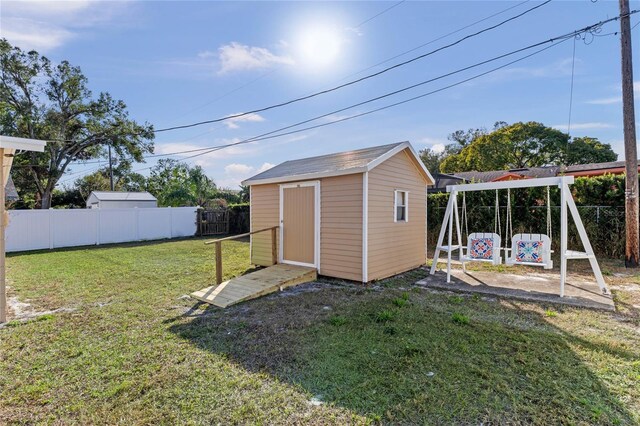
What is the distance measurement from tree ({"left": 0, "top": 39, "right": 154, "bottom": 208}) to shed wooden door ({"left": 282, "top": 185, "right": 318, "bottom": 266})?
1908cm

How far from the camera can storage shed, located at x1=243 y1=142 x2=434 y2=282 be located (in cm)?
600

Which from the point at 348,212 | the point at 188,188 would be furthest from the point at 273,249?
the point at 188,188

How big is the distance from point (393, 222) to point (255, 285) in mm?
3169

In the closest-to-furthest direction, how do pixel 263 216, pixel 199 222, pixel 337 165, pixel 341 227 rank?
1. pixel 341 227
2. pixel 337 165
3. pixel 263 216
4. pixel 199 222

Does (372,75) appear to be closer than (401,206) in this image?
No

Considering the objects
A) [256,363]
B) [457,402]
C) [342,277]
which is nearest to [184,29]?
[342,277]

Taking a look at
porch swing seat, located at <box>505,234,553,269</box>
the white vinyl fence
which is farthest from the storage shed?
the white vinyl fence

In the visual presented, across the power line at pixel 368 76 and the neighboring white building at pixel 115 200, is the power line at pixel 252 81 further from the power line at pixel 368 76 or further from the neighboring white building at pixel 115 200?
the neighboring white building at pixel 115 200

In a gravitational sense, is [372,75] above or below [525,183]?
above

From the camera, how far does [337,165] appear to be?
658cm

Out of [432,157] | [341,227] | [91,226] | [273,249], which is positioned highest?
[432,157]

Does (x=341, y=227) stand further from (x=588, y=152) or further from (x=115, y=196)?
(x=588, y=152)

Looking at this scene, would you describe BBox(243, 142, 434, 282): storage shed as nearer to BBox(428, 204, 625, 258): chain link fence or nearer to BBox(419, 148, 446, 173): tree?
BBox(428, 204, 625, 258): chain link fence

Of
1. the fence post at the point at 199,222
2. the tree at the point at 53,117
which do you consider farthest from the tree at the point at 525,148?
the tree at the point at 53,117
